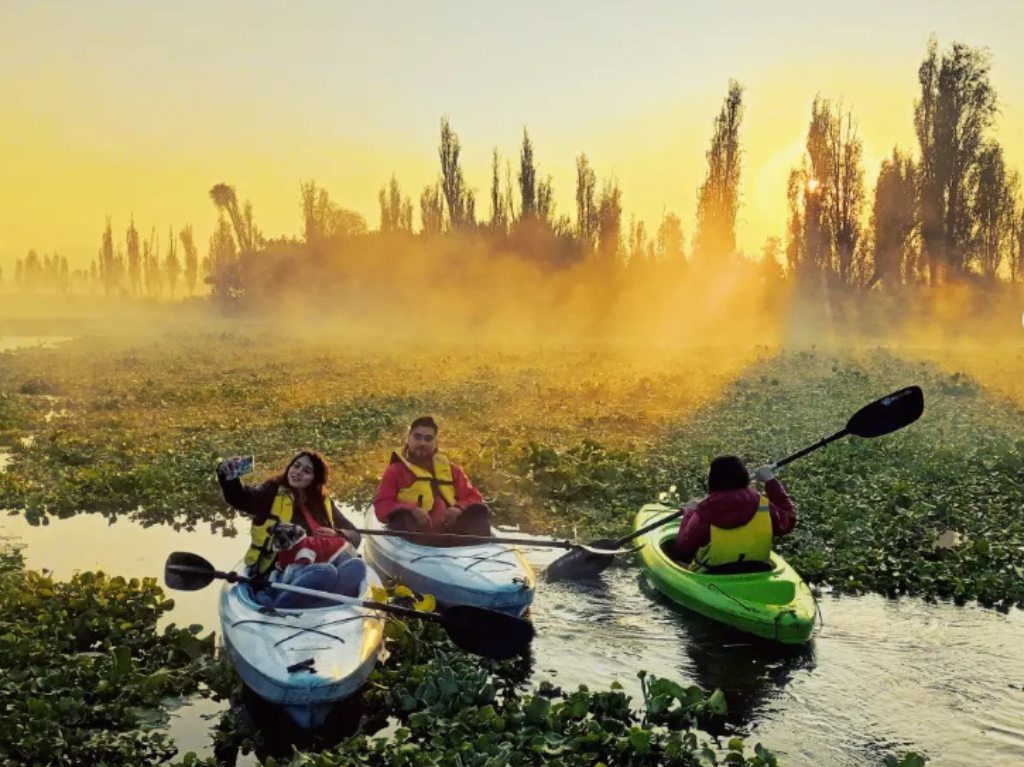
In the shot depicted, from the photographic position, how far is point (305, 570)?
328 inches

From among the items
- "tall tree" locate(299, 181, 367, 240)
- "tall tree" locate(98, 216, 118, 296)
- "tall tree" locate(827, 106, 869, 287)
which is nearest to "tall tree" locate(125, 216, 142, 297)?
"tall tree" locate(98, 216, 118, 296)

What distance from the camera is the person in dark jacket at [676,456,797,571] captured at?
927 cm

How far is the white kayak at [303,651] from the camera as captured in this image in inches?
277

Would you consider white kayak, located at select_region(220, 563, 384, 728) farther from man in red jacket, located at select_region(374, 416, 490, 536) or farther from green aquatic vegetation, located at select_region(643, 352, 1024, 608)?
green aquatic vegetation, located at select_region(643, 352, 1024, 608)

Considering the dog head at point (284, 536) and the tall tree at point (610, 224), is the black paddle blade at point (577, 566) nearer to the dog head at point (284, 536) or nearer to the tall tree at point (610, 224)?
the dog head at point (284, 536)

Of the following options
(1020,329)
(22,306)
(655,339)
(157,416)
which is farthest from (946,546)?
(22,306)

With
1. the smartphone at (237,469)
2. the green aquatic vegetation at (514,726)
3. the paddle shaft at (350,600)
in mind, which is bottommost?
the green aquatic vegetation at (514,726)

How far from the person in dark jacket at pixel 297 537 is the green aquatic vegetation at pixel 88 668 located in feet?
3.20

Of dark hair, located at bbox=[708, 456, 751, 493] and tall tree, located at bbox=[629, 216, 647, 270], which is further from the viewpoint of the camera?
tall tree, located at bbox=[629, 216, 647, 270]

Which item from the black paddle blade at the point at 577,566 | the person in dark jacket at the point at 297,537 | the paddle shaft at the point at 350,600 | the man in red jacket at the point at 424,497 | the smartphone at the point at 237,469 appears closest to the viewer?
the paddle shaft at the point at 350,600

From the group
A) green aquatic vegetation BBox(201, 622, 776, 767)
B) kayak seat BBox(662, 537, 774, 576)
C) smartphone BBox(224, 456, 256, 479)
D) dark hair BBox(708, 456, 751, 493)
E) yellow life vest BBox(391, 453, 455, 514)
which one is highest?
smartphone BBox(224, 456, 256, 479)

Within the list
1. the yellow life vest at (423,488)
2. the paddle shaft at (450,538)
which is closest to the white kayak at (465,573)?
the paddle shaft at (450,538)

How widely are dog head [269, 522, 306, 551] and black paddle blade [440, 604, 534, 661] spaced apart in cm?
153

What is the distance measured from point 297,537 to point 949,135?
50292 mm
